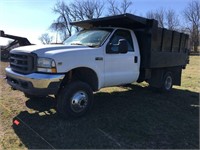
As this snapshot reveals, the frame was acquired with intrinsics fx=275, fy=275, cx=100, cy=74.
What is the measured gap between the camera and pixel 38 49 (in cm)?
548

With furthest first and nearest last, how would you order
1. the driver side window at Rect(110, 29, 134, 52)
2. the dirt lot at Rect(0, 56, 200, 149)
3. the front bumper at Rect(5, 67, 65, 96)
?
1. the driver side window at Rect(110, 29, 134, 52)
2. the front bumper at Rect(5, 67, 65, 96)
3. the dirt lot at Rect(0, 56, 200, 149)

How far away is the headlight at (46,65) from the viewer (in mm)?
5316

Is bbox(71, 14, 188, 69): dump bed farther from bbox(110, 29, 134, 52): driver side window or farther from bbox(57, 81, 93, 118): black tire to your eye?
bbox(57, 81, 93, 118): black tire

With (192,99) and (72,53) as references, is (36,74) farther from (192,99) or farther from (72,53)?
(192,99)

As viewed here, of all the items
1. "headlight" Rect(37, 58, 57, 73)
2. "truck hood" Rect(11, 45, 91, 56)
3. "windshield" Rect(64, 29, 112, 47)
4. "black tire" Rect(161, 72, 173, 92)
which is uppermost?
"windshield" Rect(64, 29, 112, 47)

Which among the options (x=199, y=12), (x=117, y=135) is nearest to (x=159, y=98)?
(x=117, y=135)

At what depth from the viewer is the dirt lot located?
4668mm

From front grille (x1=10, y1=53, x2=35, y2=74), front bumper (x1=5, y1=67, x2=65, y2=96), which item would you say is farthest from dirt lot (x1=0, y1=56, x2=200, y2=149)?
front grille (x1=10, y1=53, x2=35, y2=74)

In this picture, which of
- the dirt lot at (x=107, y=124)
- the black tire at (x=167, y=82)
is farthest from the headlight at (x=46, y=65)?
the black tire at (x=167, y=82)

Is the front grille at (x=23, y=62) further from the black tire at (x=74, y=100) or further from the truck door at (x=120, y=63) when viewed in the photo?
the truck door at (x=120, y=63)

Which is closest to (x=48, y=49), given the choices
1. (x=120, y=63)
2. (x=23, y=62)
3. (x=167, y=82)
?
(x=23, y=62)

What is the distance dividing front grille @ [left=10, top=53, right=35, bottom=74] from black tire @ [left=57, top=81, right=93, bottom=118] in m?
0.81

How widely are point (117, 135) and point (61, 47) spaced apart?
218 centimetres

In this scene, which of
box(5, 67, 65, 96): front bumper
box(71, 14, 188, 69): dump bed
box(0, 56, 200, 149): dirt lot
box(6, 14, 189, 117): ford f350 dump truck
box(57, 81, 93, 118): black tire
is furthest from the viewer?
A: box(71, 14, 188, 69): dump bed
